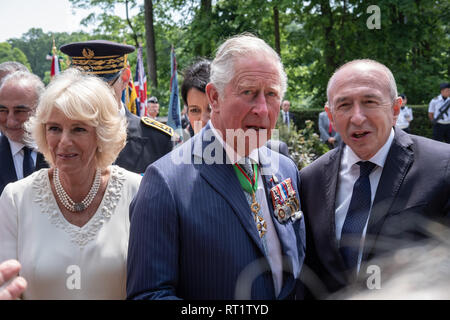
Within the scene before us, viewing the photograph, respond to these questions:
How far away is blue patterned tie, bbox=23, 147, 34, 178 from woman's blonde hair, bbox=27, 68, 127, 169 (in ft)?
1.99

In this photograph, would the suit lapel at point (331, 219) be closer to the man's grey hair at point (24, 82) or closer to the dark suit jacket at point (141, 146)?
the dark suit jacket at point (141, 146)

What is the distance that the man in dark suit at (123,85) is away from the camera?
3.33 metres

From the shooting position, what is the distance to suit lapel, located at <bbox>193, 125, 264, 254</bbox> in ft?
6.06

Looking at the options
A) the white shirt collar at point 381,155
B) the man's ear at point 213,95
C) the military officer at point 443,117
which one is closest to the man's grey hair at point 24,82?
the man's ear at point 213,95

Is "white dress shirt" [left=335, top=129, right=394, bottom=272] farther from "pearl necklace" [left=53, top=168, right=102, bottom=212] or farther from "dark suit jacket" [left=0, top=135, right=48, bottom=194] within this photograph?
"dark suit jacket" [left=0, top=135, right=48, bottom=194]

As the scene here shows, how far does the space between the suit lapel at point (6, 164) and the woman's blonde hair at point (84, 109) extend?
2.13ft

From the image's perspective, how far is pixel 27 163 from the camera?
124 inches

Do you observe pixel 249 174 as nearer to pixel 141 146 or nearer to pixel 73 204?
pixel 73 204

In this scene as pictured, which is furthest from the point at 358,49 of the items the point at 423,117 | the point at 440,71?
the point at 440,71

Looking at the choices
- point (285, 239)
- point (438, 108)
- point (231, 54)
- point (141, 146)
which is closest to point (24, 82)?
point (141, 146)

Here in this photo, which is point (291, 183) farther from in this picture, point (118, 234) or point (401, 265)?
point (401, 265)

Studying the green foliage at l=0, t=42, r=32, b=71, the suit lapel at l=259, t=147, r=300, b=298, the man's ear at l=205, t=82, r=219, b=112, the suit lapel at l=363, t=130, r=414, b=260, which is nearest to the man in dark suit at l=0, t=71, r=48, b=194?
the man's ear at l=205, t=82, r=219, b=112

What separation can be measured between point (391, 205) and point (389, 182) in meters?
0.12

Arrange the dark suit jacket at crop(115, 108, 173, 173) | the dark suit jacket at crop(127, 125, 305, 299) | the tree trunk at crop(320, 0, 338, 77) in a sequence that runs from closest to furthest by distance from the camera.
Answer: the dark suit jacket at crop(127, 125, 305, 299) → the dark suit jacket at crop(115, 108, 173, 173) → the tree trunk at crop(320, 0, 338, 77)
